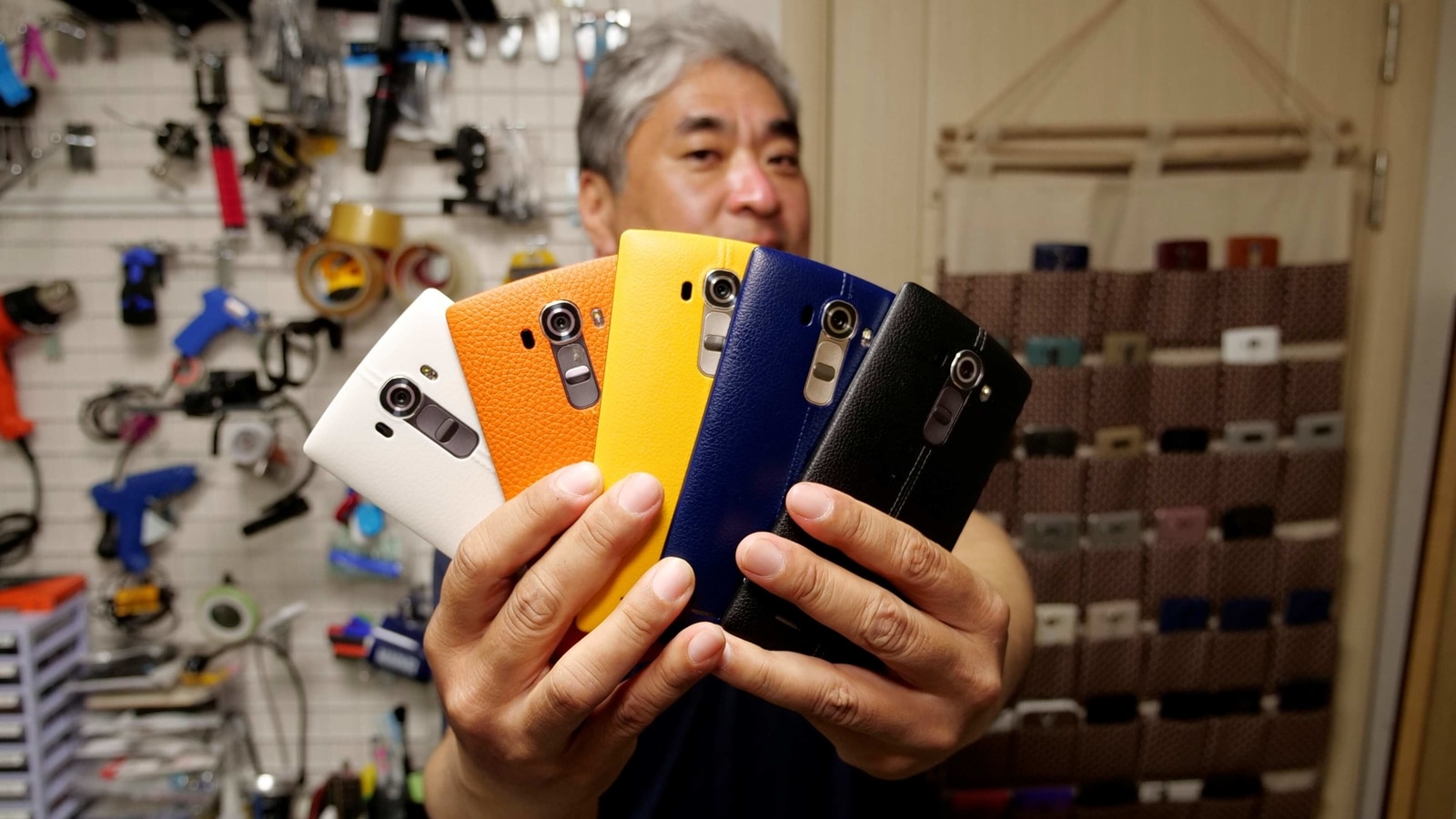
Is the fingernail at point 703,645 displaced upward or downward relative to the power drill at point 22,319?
downward

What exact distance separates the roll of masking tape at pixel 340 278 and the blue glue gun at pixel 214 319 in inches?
5.5

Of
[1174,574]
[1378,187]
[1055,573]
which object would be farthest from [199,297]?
[1378,187]

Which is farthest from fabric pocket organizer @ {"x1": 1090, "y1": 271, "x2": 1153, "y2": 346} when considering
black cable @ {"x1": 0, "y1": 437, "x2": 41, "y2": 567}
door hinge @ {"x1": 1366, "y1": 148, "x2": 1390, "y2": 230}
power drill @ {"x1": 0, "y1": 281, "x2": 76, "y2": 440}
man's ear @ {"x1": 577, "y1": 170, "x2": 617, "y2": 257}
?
black cable @ {"x1": 0, "y1": 437, "x2": 41, "y2": 567}

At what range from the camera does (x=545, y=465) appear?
0.51 metres

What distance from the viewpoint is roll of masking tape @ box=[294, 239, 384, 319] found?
4.42ft

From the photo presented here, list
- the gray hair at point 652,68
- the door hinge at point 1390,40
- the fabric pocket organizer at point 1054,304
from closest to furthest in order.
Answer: the gray hair at point 652,68 → the fabric pocket organizer at point 1054,304 → the door hinge at point 1390,40

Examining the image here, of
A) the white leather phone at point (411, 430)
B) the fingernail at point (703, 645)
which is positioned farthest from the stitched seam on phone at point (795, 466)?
the white leather phone at point (411, 430)

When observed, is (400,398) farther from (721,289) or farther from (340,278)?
(340,278)

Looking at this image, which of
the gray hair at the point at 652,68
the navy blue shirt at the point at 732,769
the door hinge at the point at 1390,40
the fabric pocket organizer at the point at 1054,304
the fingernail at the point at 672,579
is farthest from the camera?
the door hinge at the point at 1390,40

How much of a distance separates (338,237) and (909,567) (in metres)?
1.29

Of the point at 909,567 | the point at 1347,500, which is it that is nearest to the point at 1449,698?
the point at 1347,500

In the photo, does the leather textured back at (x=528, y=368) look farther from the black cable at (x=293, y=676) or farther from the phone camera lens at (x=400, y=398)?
the black cable at (x=293, y=676)

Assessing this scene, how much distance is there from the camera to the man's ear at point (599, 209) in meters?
1.06

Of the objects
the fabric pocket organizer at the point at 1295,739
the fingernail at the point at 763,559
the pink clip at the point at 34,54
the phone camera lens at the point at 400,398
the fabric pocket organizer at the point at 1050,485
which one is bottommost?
the fabric pocket organizer at the point at 1295,739
